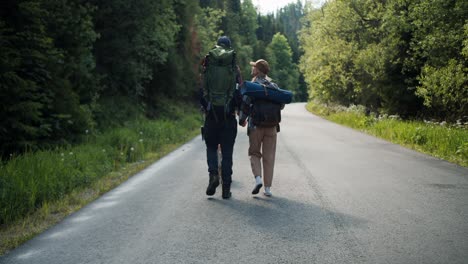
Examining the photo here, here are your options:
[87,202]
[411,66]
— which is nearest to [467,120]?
[411,66]

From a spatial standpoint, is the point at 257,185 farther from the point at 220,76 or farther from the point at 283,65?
the point at 283,65

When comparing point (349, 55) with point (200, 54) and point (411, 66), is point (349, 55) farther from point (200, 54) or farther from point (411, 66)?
point (200, 54)

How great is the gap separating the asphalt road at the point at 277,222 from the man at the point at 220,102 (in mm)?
507

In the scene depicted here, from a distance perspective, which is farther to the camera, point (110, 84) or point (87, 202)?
point (110, 84)

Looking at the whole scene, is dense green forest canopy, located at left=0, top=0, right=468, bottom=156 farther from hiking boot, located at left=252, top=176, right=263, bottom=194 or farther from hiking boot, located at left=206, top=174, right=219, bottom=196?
hiking boot, located at left=252, top=176, right=263, bottom=194

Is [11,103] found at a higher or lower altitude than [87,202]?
higher

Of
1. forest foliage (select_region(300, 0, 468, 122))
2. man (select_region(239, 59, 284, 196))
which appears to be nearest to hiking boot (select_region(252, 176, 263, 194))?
man (select_region(239, 59, 284, 196))

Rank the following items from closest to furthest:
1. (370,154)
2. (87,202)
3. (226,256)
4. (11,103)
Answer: (226,256) < (87,202) < (11,103) < (370,154)

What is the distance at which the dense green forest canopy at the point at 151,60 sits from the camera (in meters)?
8.74

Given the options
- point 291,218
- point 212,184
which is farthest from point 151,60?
point 291,218

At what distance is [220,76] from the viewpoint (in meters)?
6.33

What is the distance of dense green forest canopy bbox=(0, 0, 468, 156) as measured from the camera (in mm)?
8742

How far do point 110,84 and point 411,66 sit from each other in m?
13.2

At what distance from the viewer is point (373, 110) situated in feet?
85.5
